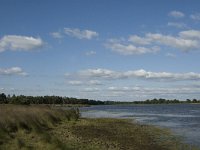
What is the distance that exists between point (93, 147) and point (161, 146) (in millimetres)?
5471

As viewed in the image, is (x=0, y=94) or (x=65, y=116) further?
(x=0, y=94)

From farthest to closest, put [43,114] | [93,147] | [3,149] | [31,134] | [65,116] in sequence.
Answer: [65,116] < [43,114] < [31,134] < [93,147] < [3,149]

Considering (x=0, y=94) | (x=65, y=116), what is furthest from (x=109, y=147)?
(x=0, y=94)

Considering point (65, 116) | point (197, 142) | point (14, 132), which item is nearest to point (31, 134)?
point (14, 132)

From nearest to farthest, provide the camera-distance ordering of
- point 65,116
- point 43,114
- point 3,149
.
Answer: point 3,149 < point 43,114 < point 65,116

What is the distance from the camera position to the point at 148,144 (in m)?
26.3

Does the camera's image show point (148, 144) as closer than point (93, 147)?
No

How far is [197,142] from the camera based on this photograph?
28.1 m

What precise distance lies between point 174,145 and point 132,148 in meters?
3.81

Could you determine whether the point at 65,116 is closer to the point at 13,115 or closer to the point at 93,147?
the point at 13,115

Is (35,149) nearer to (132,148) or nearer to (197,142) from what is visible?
(132,148)

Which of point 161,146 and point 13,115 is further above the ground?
point 13,115

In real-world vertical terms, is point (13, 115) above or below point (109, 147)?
above

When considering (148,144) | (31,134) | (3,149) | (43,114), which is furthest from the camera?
(43,114)
